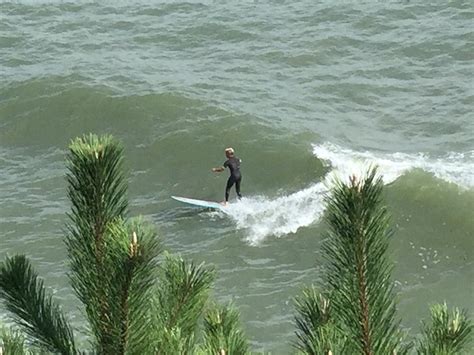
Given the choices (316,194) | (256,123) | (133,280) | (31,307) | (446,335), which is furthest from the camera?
(256,123)

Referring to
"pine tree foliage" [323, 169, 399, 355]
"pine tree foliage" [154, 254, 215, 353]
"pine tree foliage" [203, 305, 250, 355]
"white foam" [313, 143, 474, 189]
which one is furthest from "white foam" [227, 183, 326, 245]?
"pine tree foliage" [323, 169, 399, 355]

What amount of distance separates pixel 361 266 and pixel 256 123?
1738 cm

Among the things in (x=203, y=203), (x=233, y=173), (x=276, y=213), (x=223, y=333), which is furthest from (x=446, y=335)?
(x=203, y=203)

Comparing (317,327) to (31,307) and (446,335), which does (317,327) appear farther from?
(31,307)

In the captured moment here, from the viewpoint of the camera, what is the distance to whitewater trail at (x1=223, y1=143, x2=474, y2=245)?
17609mm

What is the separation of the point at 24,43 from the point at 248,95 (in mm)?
8171

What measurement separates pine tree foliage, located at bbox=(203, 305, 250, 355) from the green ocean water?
8.10m

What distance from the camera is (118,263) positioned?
439 cm

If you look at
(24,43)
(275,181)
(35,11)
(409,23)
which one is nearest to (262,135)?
(275,181)

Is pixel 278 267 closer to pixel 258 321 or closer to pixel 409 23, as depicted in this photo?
pixel 258 321

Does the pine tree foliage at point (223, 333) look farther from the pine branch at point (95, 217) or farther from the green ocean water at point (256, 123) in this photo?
the green ocean water at point (256, 123)

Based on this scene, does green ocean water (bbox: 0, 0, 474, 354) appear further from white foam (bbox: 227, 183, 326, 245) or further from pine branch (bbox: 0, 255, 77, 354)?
pine branch (bbox: 0, 255, 77, 354)

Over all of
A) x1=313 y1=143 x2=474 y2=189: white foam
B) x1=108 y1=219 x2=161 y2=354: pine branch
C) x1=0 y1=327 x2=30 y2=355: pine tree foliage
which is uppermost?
x1=313 y1=143 x2=474 y2=189: white foam

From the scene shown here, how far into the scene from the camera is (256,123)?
21.5 metres
